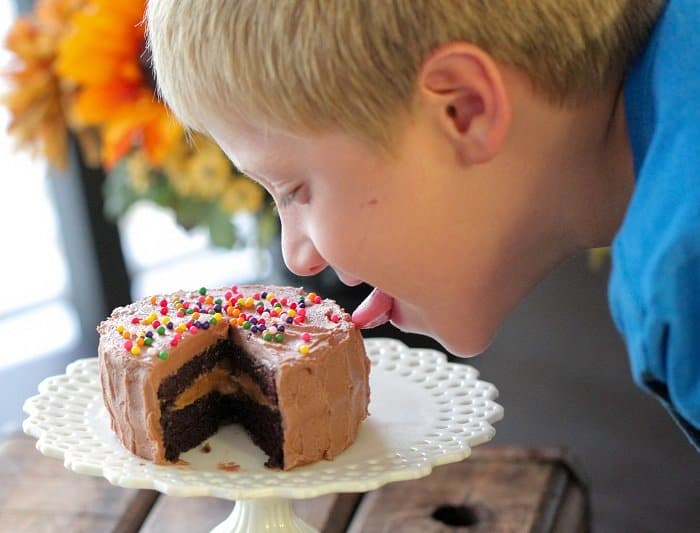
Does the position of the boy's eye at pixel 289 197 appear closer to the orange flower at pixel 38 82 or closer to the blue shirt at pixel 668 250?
the blue shirt at pixel 668 250

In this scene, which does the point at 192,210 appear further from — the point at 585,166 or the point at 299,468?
the point at 585,166

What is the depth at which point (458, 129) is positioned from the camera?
0.93 m

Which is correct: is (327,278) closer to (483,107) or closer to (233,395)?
(233,395)

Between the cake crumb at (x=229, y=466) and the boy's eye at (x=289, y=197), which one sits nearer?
the boy's eye at (x=289, y=197)

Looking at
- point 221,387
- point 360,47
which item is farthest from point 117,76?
point 360,47

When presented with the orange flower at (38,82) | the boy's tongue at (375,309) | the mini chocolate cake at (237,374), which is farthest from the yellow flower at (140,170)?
the boy's tongue at (375,309)

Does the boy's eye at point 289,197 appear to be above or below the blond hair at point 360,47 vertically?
below

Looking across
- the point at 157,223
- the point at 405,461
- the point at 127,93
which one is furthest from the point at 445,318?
the point at 157,223

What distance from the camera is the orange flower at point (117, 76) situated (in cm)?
145

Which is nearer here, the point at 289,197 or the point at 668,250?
the point at 668,250

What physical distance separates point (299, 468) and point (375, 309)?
0.18 metres

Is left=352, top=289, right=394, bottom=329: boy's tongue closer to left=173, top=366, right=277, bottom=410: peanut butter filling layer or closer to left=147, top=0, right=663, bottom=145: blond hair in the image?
left=173, top=366, right=277, bottom=410: peanut butter filling layer

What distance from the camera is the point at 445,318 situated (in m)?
1.05

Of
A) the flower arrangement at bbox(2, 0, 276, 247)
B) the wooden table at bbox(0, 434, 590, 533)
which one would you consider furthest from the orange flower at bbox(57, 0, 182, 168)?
the wooden table at bbox(0, 434, 590, 533)
